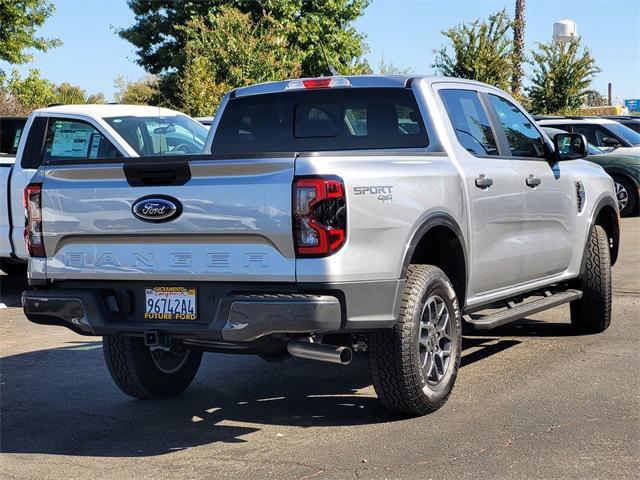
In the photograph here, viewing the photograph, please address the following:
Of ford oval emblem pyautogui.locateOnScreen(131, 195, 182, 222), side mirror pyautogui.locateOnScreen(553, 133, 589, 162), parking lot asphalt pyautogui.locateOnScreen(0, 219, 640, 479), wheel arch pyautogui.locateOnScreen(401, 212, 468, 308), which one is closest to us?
parking lot asphalt pyautogui.locateOnScreen(0, 219, 640, 479)

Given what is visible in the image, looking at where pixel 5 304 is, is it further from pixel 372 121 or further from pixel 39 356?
pixel 372 121

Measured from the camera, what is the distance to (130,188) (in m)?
5.67

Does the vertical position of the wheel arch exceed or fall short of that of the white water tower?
it falls short

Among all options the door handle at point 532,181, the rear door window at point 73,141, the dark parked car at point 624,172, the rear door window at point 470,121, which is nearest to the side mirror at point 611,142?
the dark parked car at point 624,172

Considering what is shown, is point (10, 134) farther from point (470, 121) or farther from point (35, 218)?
point (470, 121)

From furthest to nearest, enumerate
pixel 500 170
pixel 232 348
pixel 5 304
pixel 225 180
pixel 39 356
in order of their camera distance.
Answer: pixel 5 304 → pixel 39 356 → pixel 500 170 → pixel 232 348 → pixel 225 180

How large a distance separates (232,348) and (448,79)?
2.51 metres

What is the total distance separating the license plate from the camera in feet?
18.2

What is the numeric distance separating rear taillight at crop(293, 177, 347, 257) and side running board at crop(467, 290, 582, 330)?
1723 millimetres

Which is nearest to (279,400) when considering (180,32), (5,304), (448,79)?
(448,79)

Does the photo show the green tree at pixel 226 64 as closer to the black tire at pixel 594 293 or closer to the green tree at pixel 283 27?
the green tree at pixel 283 27

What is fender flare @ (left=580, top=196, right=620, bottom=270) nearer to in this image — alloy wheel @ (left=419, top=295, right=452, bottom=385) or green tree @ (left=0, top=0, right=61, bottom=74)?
alloy wheel @ (left=419, top=295, right=452, bottom=385)

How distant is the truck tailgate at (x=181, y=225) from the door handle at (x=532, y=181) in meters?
2.69

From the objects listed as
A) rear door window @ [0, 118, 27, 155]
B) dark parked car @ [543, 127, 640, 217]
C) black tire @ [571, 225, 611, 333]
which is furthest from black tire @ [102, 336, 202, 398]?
dark parked car @ [543, 127, 640, 217]
